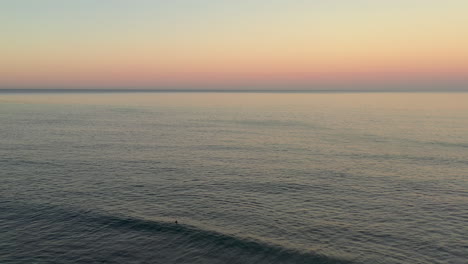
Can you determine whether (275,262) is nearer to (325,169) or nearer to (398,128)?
(325,169)

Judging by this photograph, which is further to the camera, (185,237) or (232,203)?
(232,203)

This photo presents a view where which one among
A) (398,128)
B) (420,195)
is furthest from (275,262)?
(398,128)

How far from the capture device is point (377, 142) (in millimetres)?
108500

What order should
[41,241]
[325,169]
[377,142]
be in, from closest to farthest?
[41,241] → [325,169] → [377,142]

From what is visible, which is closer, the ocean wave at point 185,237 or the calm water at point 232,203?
the ocean wave at point 185,237

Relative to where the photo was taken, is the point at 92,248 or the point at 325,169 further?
the point at 325,169

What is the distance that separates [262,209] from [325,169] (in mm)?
28659

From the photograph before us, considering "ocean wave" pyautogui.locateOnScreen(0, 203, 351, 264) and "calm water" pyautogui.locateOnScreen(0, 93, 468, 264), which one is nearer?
"ocean wave" pyautogui.locateOnScreen(0, 203, 351, 264)

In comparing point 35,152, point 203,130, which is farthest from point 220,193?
point 203,130

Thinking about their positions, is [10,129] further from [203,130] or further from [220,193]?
[220,193]

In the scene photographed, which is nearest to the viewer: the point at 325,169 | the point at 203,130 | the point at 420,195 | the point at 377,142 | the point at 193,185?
the point at 420,195

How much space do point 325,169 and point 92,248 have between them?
51.5 m

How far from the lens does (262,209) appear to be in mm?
51281

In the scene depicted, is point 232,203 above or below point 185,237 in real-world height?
above
